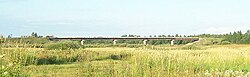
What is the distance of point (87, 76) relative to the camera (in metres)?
9.34

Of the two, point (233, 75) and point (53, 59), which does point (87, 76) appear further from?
point (53, 59)

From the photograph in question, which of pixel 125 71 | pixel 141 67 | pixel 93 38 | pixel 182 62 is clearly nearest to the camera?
pixel 125 71

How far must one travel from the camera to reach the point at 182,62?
14180mm

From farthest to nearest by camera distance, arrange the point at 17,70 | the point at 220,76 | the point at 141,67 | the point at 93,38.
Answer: the point at 93,38 < the point at 141,67 < the point at 220,76 < the point at 17,70

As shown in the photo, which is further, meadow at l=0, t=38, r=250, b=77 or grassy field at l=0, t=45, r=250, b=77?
grassy field at l=0, t=45, r=250, b=77

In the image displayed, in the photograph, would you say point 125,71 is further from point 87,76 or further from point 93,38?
point 93,38

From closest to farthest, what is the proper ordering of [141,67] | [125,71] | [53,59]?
1. [125,71]
2. [141,67]
3. [53,59]

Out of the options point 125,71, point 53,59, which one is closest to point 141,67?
point 125,71

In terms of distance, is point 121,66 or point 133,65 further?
point 133,65

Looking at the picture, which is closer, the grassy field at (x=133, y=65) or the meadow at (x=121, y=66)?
the meadow at (x=121, y=66)

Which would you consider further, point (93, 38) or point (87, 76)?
point (93, 38)

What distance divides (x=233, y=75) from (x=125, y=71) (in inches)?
96.7

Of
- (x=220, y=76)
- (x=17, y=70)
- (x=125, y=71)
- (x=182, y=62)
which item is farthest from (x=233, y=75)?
(x=182, y=62)

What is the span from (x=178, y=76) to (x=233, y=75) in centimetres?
109
